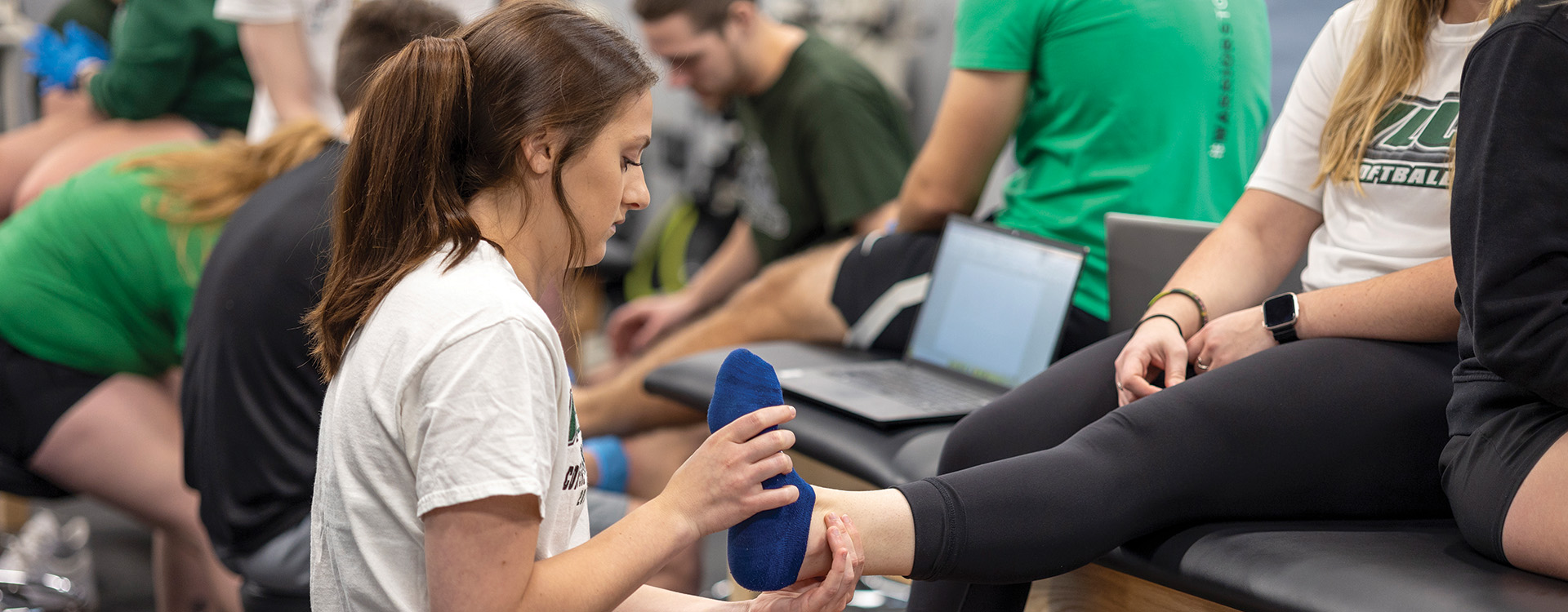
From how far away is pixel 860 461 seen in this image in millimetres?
1430

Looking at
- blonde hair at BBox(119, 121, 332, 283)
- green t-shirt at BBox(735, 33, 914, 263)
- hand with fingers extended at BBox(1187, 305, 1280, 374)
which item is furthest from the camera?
green t-shirt at BBox(735, 33, 914, 263)

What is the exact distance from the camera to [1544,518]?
882mm

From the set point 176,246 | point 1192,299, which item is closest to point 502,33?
point 1192,299

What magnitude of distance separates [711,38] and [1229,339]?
5.01 ft

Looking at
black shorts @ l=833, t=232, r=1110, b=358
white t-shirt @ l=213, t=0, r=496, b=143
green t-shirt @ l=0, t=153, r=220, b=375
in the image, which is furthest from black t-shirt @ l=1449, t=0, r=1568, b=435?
white t-shirt @ l=213, t=0, r=496, b=143

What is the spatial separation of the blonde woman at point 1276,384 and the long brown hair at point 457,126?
14.0 inches

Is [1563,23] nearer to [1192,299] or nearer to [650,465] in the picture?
[1192,299]

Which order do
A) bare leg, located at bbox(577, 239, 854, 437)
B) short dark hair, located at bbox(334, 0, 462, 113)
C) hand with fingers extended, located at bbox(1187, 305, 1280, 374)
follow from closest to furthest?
hand with fingers extended, located at bbox(1187, 305, 1280, 374), short dark hair, located at bbox(334, 0, 462, 113), bare leg, located at bbox(577, 239, 854, 437)

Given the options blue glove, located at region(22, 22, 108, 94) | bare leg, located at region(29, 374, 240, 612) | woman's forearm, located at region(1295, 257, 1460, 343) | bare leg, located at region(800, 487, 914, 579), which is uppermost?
woman's forearm, located at region(1295, 257, 1460, 343)

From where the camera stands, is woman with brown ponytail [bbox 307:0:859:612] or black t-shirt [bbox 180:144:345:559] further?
black t-shirt [bbox 180:144:345:559]

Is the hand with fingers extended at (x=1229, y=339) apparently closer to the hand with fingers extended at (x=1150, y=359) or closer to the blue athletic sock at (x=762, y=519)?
the hand with fingers extended at (x=1150, y=359)

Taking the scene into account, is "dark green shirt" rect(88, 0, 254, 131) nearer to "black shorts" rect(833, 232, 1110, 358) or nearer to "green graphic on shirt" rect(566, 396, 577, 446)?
"black shorts" rect(833, 232, 1110, 358)

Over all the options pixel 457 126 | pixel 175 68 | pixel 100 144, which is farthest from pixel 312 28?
pixel 457 126

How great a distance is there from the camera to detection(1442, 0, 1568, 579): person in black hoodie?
874 mm
